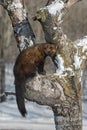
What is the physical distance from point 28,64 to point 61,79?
46 cm

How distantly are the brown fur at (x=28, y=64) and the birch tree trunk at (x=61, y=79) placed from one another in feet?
0.23

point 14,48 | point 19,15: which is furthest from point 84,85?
point 19,15

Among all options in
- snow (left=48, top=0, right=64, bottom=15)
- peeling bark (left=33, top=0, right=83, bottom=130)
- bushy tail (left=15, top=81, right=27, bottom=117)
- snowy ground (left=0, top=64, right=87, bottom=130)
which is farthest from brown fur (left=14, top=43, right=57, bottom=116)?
snowy ground (left=0, top=64, right=87, bottom=130)

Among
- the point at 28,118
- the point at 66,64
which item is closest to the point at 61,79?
the point at 66,64

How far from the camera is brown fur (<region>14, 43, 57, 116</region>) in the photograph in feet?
14.6

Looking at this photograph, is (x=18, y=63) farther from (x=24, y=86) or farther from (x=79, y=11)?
(x=79, y=11)

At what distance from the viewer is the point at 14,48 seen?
1446cm

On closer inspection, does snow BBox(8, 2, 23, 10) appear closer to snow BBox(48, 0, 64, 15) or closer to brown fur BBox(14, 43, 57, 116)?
snow BBox(48, 0, 64, 15)

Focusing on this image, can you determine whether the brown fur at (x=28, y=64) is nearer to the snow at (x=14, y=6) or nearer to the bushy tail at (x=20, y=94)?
the bushy tail at (x=20, y=94)

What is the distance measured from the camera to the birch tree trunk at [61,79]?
461 cm

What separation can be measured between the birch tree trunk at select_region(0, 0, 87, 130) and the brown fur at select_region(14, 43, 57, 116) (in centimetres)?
7

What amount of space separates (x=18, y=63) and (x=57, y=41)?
0.47m

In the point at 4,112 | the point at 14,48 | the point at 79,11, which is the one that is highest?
the point at 79,11

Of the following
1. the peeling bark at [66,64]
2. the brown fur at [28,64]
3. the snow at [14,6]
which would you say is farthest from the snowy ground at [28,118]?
the brown fur at [28,64]
